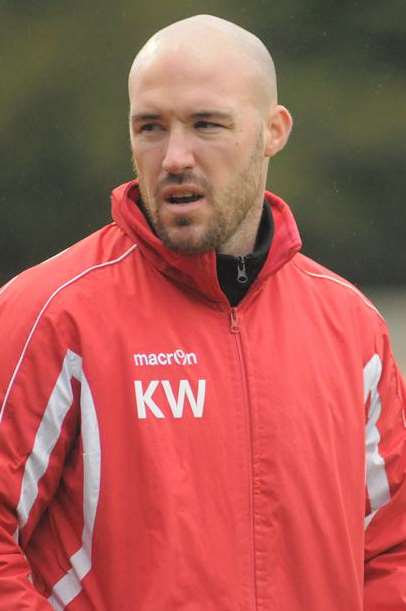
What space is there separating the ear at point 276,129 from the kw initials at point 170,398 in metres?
0.56

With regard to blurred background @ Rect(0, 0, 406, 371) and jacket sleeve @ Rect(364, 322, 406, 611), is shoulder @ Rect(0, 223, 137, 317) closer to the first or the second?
jacket sleeve @ Rect(364, 322, 406, 611)

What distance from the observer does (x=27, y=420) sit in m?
2.88

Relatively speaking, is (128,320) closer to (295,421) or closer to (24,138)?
(295,421)

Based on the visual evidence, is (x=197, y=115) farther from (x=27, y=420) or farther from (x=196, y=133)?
(x=27, y=420)

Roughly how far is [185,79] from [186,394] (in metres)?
0.58

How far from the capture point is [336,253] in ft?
49.9

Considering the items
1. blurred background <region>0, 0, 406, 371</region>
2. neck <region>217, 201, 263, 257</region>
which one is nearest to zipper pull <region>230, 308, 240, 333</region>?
neck <region>217, 201, 263, 257</region>

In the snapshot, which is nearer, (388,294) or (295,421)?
(295,421)

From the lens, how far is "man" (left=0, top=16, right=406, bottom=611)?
113 inches

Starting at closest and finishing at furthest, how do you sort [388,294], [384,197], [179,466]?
1. [179,466]
2. [388,294]
3. [384,197]

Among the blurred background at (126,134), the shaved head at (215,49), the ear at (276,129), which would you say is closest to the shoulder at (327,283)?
the ear at (276,129)

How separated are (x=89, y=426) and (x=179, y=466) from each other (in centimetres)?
18

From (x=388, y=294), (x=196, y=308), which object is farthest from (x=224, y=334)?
(x=388, y=294)

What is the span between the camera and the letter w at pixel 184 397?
2.92 meters
